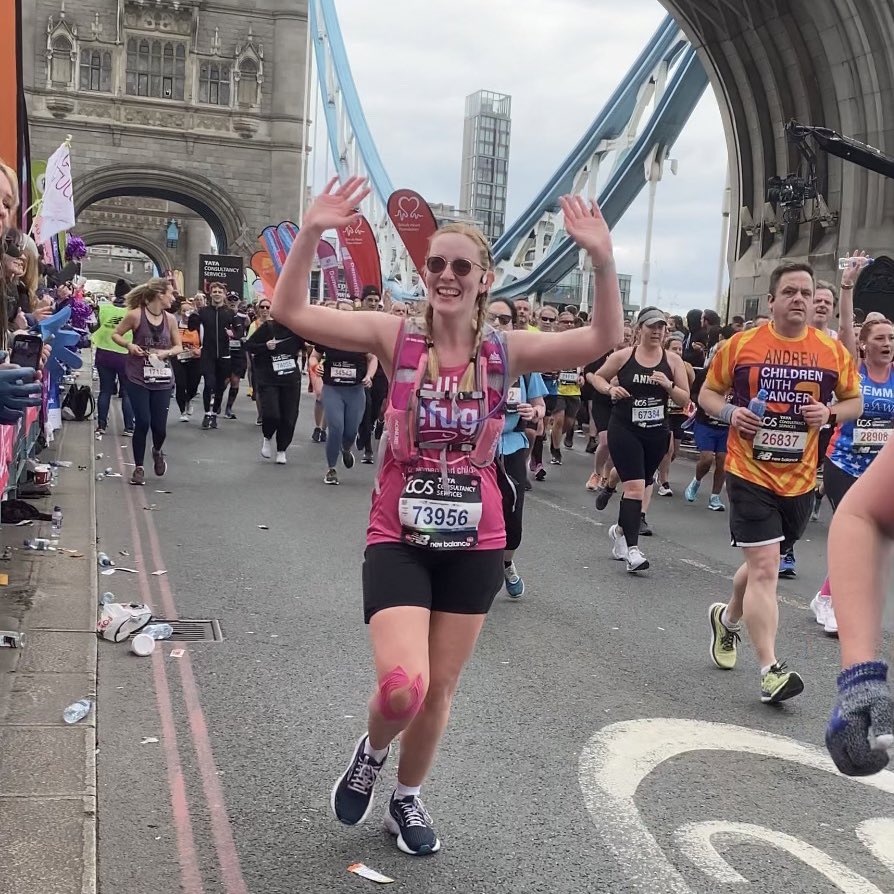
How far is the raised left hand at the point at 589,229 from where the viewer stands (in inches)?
124

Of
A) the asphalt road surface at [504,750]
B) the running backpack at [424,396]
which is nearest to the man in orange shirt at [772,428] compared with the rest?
the asphalt road surface at [504,750]

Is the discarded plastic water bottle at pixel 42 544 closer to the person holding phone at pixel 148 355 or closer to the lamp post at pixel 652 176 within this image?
the person holding phone at pixel 148 355

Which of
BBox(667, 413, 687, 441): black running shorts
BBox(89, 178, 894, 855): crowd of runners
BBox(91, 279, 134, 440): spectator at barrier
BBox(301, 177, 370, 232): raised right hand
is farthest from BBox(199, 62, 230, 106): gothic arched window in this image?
BBox(301, 177, 370, 232): raised right hand

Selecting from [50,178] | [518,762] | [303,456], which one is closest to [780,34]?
[303,456]

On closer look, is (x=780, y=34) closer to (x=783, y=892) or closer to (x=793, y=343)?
(x=793, y=343)

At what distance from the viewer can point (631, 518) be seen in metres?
7.77

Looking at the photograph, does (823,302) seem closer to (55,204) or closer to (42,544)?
(42,544)

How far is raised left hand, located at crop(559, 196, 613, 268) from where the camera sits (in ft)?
10.3

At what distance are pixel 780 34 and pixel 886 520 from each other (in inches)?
1049

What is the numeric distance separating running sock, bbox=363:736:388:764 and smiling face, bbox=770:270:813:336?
9.34 ft

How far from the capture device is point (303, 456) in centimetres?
1365

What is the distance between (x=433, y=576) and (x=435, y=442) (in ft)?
1.19

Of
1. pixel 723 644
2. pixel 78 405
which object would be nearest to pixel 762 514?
pixel 723 644

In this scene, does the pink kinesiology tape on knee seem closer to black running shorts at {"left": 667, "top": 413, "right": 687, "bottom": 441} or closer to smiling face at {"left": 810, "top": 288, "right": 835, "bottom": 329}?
smiling face at {"left": 810, "top": 288, "right": 835, "bottom": 329}
